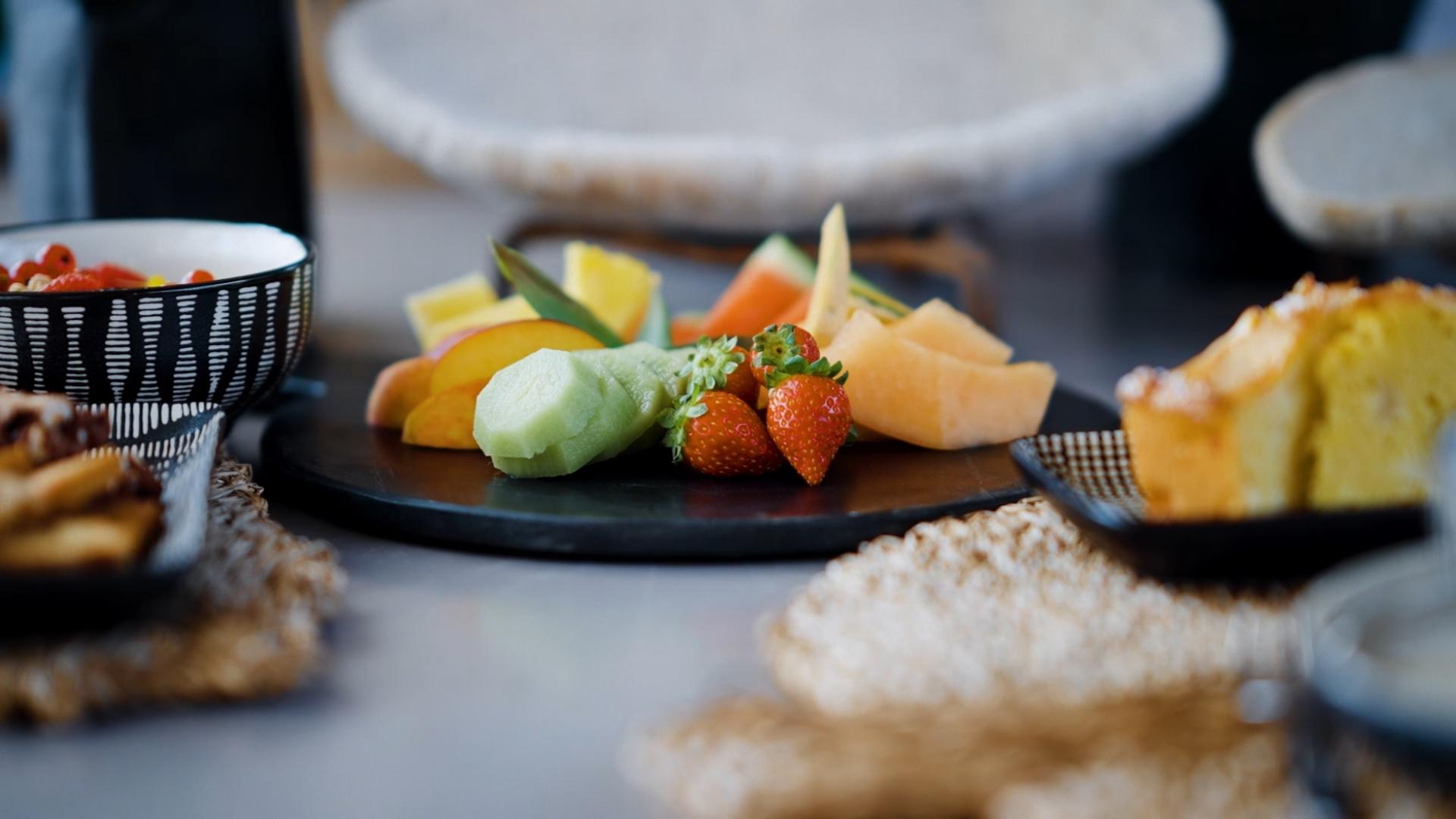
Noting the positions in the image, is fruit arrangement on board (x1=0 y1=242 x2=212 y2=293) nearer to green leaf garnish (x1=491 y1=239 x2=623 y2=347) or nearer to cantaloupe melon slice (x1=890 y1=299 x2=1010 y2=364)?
green leaf garnish (x1=491 y1=239 x2=623 y2=347)

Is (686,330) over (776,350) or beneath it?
beneath

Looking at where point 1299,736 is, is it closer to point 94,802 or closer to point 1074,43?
point 94,802

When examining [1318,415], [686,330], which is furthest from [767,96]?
[1318,415]

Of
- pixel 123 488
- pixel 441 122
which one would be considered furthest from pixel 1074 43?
pixel 123 488

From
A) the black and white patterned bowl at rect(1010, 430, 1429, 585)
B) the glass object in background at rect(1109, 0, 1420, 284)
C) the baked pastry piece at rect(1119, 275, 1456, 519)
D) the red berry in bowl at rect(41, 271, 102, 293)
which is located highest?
the baked pastry piece at rect(1119, 275, 1456, 519)

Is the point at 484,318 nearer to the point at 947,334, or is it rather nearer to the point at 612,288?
the point at 612,288

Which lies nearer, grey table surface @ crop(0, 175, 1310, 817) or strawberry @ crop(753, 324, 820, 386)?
grey table surface @ crop(0, 175, 1310, 817)

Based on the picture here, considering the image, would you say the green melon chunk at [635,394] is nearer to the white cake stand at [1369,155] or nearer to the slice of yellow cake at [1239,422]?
the slice of yellow cake at [1239,422]

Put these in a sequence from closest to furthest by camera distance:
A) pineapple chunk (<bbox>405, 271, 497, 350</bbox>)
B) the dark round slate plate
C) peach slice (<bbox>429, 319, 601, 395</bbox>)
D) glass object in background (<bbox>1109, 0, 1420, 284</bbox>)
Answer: the dark round slate plate
peach slice (<bbox>429, 319, 601, 395</bbox>)
pineapple chunk (<bbox>405, 271, 497, 350</bbox>)
glass object in background (<bbox>1109, 0, 1420, 284</bbox>)

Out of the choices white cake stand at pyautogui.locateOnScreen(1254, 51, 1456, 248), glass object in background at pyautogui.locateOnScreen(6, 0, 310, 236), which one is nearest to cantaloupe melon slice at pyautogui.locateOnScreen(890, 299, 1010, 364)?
glass object in background at pyautogui.locateOnScreen(6, 0, 310, 236)
